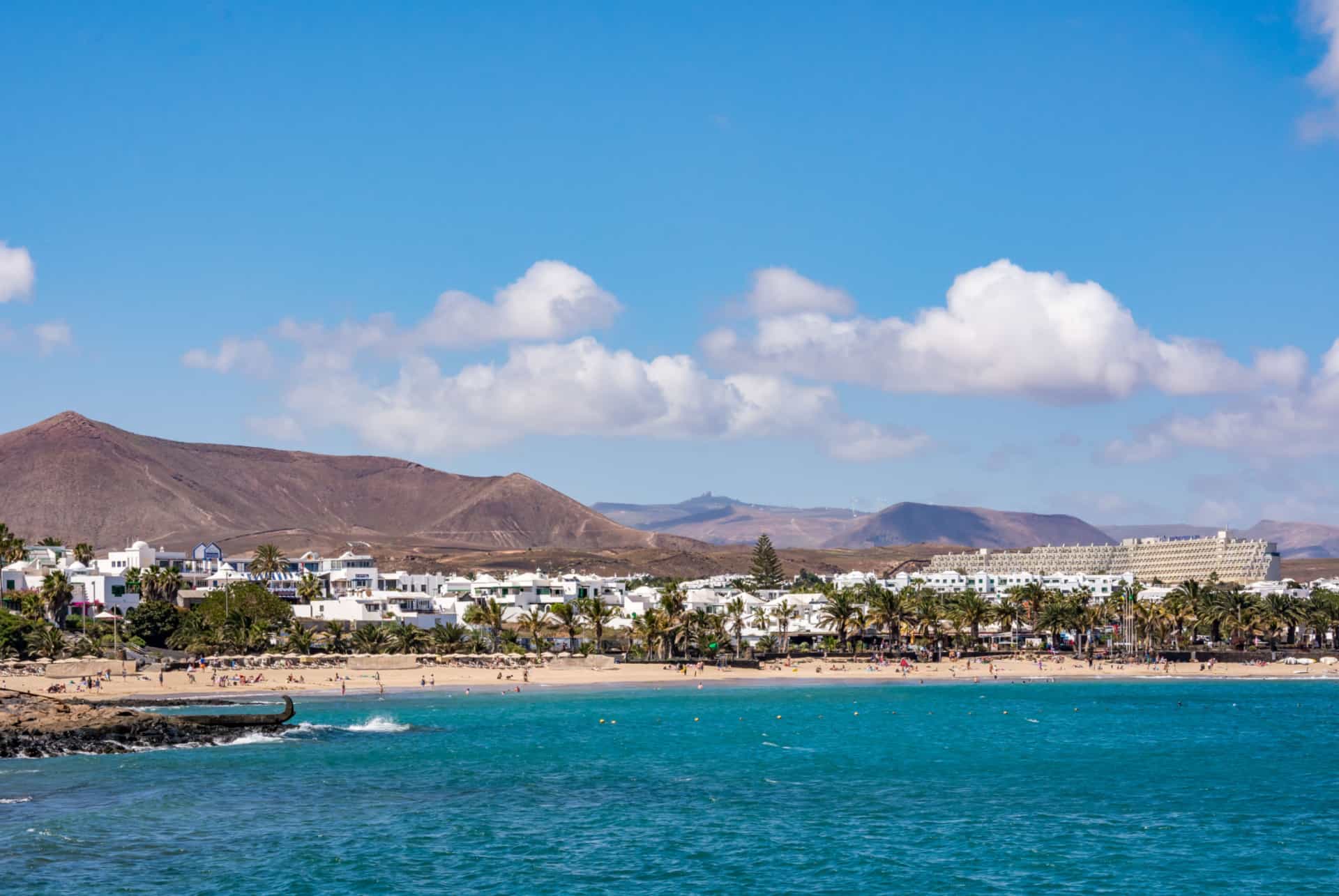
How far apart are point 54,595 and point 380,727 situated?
4940cm

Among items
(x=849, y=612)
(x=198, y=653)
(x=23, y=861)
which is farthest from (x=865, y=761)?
(x=198, y=653)

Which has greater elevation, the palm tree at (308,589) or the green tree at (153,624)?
the palm tree at (308,589)

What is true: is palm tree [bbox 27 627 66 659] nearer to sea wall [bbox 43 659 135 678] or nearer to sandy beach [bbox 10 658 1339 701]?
sea wall [bbox 43 659 135 678]

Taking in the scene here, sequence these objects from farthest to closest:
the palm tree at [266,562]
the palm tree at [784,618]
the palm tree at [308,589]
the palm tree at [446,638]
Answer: the palm tree at [266,562], the palm tree at [308,589], the palm tree at [784,618], the palm tree at [446,638]

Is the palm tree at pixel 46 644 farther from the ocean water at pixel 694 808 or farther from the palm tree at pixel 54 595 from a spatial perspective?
the ocean water at pixel 694 808

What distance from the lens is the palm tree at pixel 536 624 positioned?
4323 inches

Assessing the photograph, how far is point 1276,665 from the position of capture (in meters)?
105

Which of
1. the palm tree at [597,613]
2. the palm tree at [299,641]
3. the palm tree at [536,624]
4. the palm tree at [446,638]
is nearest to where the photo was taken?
the palm tree at [299,641]

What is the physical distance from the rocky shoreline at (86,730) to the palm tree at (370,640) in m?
44.1

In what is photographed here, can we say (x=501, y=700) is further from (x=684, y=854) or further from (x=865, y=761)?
(x=684, y=854)

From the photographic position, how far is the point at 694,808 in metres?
44.2

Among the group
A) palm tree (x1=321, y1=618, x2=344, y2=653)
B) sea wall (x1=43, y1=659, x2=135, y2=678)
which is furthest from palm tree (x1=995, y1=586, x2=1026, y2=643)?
sea wall (x1=43, y1=659, x2=135, y2=678)

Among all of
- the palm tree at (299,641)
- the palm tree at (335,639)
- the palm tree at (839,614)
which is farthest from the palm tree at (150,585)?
the palm tree at (839,614)

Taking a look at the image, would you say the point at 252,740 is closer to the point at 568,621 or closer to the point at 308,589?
the point at 568,621
